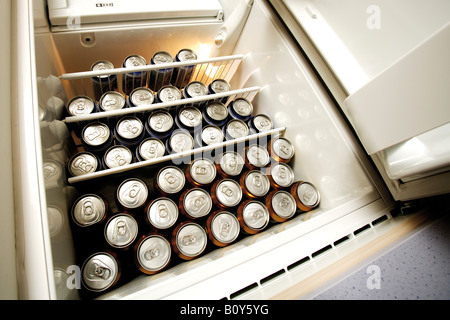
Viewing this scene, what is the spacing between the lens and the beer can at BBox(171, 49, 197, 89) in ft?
3.06

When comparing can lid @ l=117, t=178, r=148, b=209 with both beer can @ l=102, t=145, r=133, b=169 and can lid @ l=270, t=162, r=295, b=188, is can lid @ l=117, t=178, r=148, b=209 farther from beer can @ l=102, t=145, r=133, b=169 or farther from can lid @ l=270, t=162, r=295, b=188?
can lid @ l=270, t=162, r=295, b=188

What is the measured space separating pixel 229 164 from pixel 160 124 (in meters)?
0.27

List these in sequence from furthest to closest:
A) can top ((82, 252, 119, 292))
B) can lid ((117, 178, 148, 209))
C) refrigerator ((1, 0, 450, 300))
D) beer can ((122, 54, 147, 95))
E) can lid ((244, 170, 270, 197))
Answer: beer can ((122, 54, 147, 95)) → can lid ((244, 170, 270, 197)) → can lid ((117, 178, 148, 209)) → can top ((82, 252, 119, 292)) → refrigerator ((1, 0, 450, 300))

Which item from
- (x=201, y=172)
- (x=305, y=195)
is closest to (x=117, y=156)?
(x=201, y=172)

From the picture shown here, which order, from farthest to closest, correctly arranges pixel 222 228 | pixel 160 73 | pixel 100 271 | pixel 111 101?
pixel 160 73, pixel 111 101, pixel 222 228, pixel 100 271

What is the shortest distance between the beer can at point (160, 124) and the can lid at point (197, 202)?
0.72 ft

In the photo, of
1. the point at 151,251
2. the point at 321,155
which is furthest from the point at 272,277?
the point at 321,155

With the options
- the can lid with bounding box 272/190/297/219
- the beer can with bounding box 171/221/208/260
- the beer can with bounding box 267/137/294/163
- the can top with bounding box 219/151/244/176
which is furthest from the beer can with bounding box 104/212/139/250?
the beer can with bounding box 267/137/294/163

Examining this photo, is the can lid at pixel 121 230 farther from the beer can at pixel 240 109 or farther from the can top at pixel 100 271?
the beer can at pixel 240 109

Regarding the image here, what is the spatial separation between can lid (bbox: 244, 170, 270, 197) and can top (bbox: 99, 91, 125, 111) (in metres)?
0.49

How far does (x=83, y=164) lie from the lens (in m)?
0.69

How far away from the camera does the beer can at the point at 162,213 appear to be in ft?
2.18

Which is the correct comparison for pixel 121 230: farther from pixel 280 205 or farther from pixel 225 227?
pixel 280 205

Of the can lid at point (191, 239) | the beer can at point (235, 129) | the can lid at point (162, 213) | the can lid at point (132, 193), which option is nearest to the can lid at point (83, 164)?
the can lid at point (132, 193)
